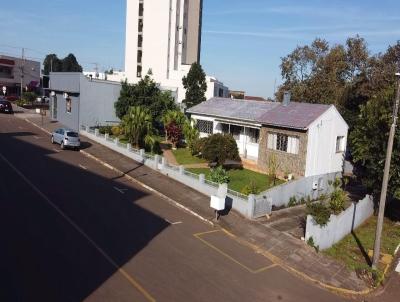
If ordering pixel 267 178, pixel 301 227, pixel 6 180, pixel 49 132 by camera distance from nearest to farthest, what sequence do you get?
pixel 301 227, pixel 6 180, pixel 267 178, pixel 49 132

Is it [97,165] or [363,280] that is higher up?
[97,165]

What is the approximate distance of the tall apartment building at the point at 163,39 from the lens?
72.2 m

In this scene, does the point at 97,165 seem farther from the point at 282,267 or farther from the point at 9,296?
the point at 9,296

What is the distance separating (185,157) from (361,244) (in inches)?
Answer: 586

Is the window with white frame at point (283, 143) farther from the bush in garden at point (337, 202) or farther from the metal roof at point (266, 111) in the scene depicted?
the bush in garden at point (337, 202)

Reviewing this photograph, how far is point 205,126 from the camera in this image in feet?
118

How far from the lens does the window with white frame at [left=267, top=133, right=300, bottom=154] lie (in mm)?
27312

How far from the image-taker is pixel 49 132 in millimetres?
39312

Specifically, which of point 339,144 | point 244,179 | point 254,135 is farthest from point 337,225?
point 254,135

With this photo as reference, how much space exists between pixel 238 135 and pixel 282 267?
58.6ft

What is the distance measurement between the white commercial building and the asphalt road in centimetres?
4724

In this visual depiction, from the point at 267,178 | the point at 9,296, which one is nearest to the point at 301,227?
the point at 267,178

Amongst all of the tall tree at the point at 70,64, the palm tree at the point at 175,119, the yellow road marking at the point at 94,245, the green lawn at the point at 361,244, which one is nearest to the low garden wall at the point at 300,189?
the green lawn at the point at 361,244

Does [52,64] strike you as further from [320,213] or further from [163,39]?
[320,213]
